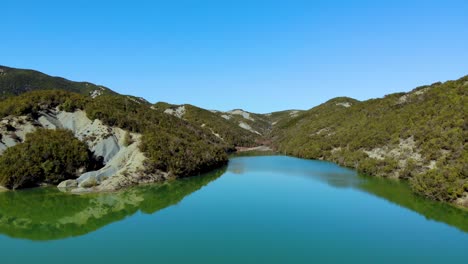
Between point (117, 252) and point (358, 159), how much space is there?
52877 millimetres

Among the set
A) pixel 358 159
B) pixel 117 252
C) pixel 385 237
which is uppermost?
pixel 358 159

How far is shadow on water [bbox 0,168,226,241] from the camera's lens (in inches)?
1172

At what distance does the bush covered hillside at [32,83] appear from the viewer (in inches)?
5974

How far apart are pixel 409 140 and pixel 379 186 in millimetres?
14466

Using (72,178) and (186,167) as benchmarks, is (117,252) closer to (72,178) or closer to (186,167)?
(72,178)

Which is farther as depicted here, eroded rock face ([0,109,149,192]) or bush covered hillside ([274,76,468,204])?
eroded rock face ([0,109,149,192])

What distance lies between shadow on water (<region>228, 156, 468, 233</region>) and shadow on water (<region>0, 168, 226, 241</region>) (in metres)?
20.7

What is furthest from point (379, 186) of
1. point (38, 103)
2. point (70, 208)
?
point (38, 103)

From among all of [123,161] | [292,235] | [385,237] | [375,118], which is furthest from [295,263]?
[375,118]

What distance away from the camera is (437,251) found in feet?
75.8

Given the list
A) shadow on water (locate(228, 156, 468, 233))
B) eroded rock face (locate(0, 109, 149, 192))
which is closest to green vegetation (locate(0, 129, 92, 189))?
eroded rock face (locate(0, 109, 149, 192))

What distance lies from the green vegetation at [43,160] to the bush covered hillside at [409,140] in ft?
148

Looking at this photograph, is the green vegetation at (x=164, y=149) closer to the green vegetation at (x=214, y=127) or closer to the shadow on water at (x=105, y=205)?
the shadow on water at (x=105, y=205)

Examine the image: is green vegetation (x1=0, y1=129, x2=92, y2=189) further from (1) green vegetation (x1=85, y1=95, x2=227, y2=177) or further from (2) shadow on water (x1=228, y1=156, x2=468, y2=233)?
(2) shadow on water (x1=228, y1=156, x2=468, y2=233)
